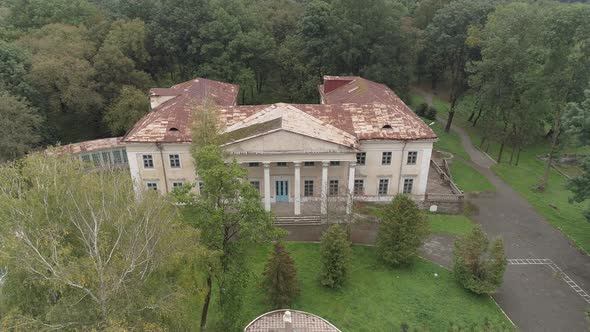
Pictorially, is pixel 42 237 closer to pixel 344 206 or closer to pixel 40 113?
pixel 344 206

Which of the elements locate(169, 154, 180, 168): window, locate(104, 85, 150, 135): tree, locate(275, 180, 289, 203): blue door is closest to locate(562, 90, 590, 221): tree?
locate(275, 180, 289, 203): blue door

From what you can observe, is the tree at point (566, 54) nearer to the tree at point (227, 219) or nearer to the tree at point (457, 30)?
the tree at point (457, 30)

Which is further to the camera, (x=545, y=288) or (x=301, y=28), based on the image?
(x=301, y=28)

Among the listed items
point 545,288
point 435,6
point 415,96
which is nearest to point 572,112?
point 545,288

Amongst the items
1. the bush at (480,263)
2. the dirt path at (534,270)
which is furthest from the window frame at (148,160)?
the dirt path at (534,270)

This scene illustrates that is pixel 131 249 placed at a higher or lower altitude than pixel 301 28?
lower
